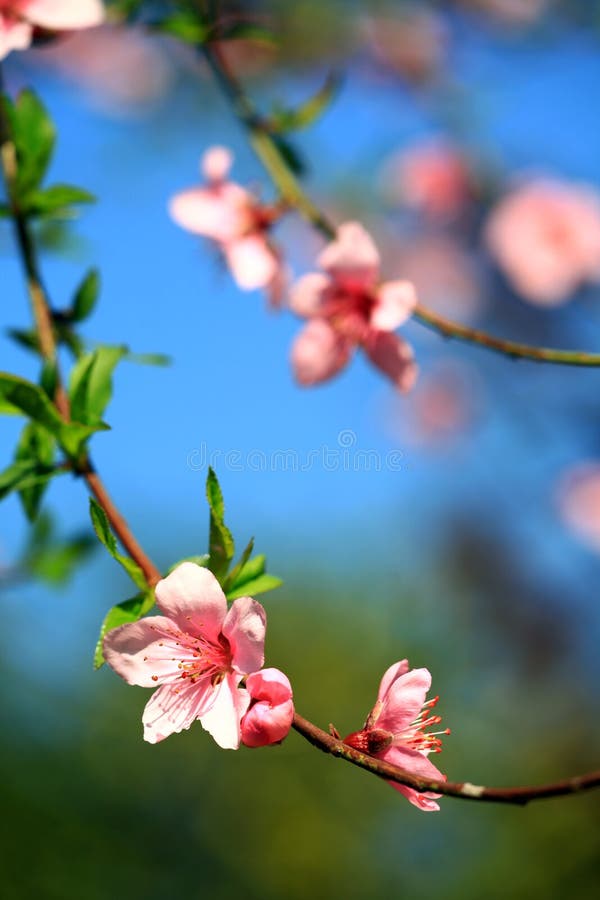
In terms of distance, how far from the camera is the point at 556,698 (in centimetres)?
392

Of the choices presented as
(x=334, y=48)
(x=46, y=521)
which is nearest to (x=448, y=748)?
(x=334, y=48)

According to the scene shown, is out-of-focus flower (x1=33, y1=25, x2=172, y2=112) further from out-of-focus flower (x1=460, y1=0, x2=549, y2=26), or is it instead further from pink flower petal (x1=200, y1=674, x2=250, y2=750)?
pink flower petal (x1=200, y1=674, x2=250, y2=750)

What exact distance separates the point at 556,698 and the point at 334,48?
2836mm

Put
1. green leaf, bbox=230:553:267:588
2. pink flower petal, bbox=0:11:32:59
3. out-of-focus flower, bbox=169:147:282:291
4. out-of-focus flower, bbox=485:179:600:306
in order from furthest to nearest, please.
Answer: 1. out-of-focus flower, bbox=485:179:600:306
2. out-of-focus flower, bbox=169:147:282:291
3. pink flower petal, bbox=0:11:32:59
4. green leaf, bbox=230:553:267:588

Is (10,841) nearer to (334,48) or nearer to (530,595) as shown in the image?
(530,595)

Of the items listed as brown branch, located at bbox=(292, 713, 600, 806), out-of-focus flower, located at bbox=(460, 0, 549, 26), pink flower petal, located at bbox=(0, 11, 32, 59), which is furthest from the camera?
out-of-focus flower, located at bbox=(460, 0, 549, 26)

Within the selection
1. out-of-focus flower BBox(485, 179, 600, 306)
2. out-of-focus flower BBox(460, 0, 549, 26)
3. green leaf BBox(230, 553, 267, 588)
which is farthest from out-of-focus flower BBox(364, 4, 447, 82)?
green leaf BBox(230, 553, 267, 588)

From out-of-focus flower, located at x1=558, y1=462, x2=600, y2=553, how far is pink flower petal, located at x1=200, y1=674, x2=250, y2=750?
225 centimetres

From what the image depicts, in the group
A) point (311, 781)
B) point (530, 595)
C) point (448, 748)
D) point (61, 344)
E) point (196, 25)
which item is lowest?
point (311, 781)

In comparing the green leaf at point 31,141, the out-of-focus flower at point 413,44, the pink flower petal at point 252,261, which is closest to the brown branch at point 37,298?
the green leaf at point 31,141

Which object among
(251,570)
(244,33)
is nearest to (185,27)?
(244,33)

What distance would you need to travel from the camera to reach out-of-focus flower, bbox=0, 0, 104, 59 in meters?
0.86

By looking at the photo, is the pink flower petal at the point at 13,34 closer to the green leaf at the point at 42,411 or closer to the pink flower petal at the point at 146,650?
the green leaf at the point at 42,411

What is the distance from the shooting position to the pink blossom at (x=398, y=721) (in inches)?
21.2
